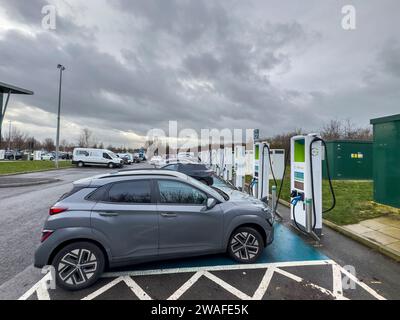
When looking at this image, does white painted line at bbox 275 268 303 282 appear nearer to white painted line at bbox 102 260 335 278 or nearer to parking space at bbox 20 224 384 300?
parking space at bbox 20 224 384 300

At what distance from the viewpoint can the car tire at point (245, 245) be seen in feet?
13.1

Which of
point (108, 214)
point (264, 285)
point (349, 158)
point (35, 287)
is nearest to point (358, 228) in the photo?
point (264, 285)

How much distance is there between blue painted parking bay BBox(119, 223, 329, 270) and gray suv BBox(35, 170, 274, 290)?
279 mm

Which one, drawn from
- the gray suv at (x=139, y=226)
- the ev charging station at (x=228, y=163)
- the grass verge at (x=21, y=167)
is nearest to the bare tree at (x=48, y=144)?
the grass verge at (x=21, y=167)

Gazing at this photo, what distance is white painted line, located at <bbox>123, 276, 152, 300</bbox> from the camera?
309 centimetres

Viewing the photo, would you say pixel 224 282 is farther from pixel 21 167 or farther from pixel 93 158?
pixel 93 158

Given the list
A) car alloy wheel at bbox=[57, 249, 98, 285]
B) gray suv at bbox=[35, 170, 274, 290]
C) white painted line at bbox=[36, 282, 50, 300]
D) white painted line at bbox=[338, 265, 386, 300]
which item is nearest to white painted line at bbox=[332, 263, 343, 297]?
white painted line at bbox=[338, 265, 386, 300]

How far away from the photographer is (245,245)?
→ 4031 mm

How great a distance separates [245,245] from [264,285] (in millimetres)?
762

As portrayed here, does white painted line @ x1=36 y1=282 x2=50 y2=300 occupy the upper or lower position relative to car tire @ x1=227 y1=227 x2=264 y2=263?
lower

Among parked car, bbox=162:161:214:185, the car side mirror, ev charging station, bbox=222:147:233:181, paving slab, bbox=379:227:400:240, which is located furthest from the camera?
ev charging station, bbox=222:147:233:181

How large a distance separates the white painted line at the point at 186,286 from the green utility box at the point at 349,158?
43.3ft
